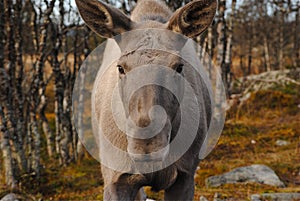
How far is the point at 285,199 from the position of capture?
6.62 m

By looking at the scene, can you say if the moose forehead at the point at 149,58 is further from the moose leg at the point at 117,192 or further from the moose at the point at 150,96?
the moose leg at the point at 117,192

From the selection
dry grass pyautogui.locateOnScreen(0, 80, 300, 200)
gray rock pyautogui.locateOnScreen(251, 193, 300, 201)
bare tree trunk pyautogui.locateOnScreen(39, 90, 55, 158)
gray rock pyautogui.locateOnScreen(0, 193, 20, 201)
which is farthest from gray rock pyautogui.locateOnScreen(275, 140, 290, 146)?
gray rock pyautogui.locateOnScreen(0, 193, 20, 201)

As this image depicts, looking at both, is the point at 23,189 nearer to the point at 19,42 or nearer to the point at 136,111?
the point at 19,42

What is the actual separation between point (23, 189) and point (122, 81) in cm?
608

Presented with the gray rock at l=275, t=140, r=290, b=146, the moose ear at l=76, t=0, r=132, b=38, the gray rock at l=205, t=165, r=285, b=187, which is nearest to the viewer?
the moose ear at l=76, t=0, r=132, b=38

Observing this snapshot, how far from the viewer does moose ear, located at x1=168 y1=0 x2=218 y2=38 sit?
3.60 metres

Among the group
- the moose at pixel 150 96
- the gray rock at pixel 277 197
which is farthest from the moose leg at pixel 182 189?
the gray rock at pixel 277 197

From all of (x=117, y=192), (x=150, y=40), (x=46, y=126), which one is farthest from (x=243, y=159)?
(x=150, y=40)

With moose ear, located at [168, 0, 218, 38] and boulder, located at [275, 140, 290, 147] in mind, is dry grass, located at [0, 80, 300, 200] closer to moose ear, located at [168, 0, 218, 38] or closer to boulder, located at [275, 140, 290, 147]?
boulder, located at [275, 140, 290, 147]

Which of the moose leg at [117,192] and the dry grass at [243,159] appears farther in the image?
the dry grass at [243,159]

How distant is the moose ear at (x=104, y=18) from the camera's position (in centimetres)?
358

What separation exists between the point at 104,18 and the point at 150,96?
1182mm

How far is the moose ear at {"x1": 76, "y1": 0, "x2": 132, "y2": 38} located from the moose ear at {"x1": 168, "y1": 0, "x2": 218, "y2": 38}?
436 millimetres

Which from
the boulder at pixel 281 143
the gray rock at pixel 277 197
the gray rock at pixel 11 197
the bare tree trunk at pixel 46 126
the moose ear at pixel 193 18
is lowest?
the boulder at pixel 281 143
